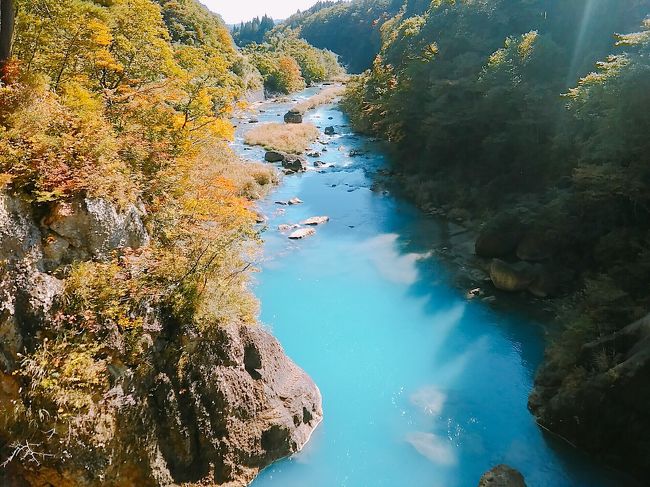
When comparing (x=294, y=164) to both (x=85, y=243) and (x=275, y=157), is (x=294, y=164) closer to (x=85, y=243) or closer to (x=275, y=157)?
(x=275, y=157)

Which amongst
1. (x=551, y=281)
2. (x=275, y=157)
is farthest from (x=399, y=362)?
(x=275, y=157)

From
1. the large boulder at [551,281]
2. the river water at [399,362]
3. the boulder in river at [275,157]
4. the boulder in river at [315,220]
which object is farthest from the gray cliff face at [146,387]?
the boulder in river at [275,157]

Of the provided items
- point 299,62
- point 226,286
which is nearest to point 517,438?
point 226,286

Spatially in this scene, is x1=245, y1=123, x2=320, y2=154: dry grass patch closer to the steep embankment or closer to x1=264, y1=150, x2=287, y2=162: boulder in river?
x1=264, y1=150, x2=287, y2=162: boulder in river

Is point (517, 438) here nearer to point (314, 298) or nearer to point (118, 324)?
point (314, 298)

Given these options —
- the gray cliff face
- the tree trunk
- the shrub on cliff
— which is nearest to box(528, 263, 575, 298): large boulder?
the gray cliff face

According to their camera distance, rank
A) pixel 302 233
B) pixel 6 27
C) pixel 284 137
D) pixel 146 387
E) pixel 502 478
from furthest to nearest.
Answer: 1. pixel 284 137
2. pixel 302 233
3. pixel 502 478
4. pixel 6 27
5. pixel 146 387
